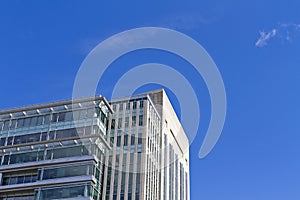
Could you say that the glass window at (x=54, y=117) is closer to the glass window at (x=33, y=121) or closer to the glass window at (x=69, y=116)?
the glass window at (x=69, y=116)

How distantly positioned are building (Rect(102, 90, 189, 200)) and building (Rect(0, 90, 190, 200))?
0.38 ft

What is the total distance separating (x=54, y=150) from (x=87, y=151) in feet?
14.5

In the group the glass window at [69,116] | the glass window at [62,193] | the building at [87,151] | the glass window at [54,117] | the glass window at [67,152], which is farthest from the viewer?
the glass window at [54,117]

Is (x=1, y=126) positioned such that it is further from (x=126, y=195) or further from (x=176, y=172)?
(x=176, y=172)

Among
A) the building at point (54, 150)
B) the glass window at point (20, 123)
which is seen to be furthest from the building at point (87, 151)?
the glass window at point (20, 123)

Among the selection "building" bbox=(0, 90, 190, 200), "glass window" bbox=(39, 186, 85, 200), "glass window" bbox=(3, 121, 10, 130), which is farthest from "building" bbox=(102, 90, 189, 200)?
"glass window" bbox=(3, 121, 10, 130)

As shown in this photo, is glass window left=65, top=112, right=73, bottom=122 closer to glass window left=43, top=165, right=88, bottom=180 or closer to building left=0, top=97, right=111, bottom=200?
building left=0, top=97, right=111, bottom=200

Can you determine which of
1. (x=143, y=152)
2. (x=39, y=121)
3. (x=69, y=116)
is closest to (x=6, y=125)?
(x=39, y=121)

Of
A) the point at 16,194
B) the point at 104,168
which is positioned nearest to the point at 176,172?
the point at 104,168

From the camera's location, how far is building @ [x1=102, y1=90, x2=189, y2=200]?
55.7 meters

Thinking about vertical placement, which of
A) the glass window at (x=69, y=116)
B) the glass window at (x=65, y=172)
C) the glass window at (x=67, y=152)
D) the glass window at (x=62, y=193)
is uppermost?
the glass window at (x=69, y=116)

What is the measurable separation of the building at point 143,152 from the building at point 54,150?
159 centimetres

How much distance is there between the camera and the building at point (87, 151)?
54.2m

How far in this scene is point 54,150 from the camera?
5669 centimetres
